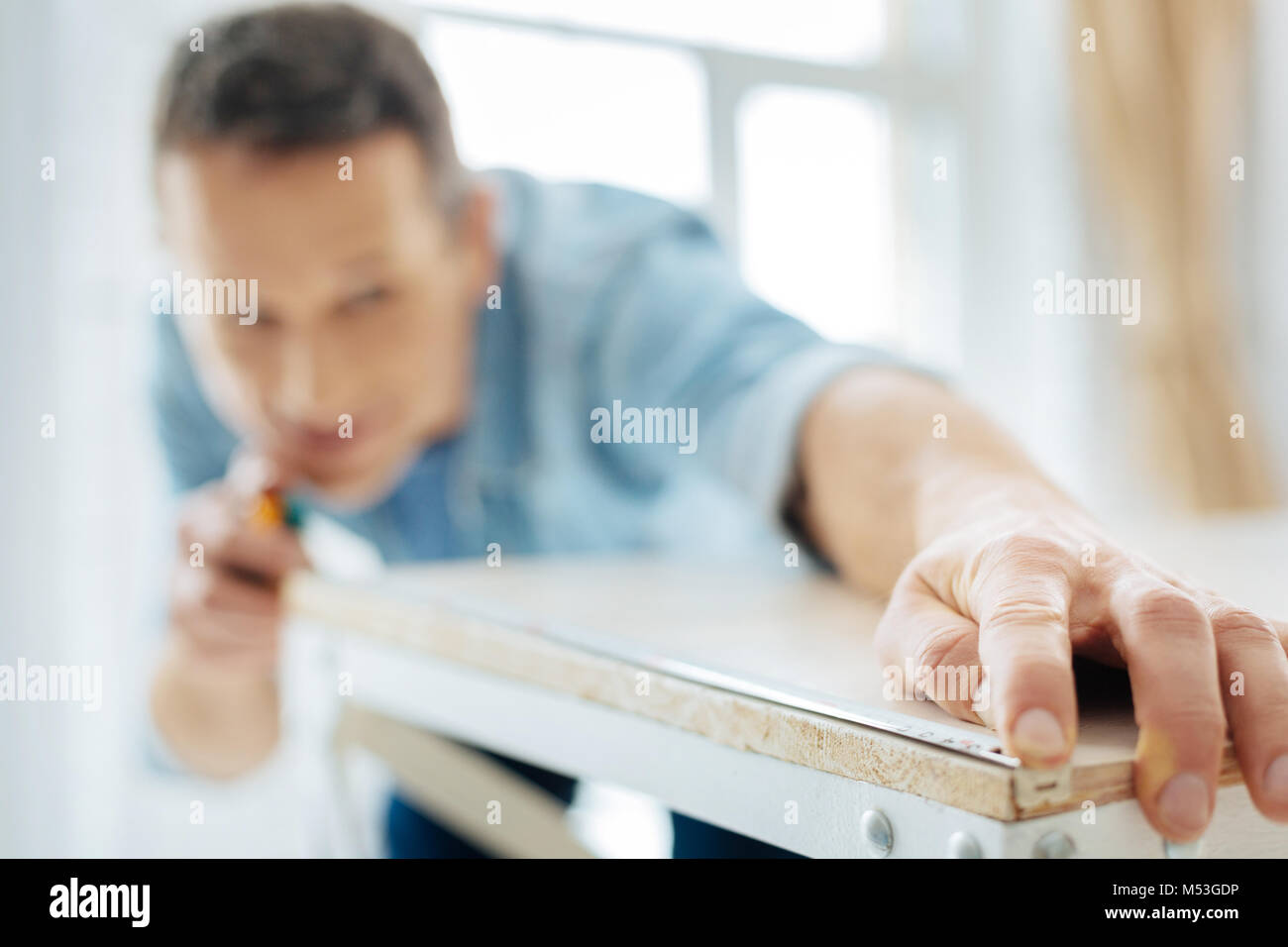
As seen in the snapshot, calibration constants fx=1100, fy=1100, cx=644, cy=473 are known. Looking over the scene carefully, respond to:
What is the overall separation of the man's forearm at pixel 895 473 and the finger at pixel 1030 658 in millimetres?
79

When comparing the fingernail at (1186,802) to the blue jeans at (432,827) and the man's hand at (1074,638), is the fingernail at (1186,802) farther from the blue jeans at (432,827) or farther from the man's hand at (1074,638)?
the blue jeans at (432,827)

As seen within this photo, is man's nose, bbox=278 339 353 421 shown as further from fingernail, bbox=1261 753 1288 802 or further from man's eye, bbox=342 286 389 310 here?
fingernail, bbox=1261 753 1288 802

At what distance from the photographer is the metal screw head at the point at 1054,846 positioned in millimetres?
252

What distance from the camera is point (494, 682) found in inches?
18.1

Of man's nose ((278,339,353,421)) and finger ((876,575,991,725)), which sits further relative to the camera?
man's nose ((278,339,353,421))

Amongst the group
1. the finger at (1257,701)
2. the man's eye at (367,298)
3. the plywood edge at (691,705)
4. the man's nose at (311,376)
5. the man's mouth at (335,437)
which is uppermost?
the man's eye at (367,298)

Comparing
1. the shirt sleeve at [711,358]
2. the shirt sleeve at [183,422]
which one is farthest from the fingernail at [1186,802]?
the shirt sleeve at [183,422]

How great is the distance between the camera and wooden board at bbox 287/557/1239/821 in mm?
262

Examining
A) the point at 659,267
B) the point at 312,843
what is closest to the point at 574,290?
the point at 659,267

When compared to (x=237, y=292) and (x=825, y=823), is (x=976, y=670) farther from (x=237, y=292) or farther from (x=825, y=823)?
(x=237, y=292)

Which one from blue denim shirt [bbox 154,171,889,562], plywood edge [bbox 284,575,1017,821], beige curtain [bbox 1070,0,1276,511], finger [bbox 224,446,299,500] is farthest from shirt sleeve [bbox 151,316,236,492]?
beige curtain [bbox 1070,0,1276,511]

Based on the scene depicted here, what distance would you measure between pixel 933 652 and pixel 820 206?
5.48ft

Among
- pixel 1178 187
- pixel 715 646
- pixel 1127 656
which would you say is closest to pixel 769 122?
pixel 1178 187

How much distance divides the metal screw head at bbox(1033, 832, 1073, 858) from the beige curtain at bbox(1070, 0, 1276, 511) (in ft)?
6.25
